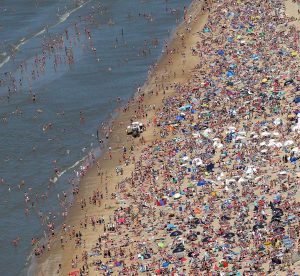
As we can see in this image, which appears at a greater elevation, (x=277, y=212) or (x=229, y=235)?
(x=277, y=212)

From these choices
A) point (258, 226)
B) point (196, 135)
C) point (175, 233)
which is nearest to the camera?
point (258, 226)

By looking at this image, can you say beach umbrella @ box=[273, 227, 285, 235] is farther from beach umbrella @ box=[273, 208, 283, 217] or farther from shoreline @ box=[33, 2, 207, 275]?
shoreline @ box=[33, 2, 207, 275]

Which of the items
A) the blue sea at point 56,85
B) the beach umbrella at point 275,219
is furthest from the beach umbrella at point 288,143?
the blue sea at point 56,85

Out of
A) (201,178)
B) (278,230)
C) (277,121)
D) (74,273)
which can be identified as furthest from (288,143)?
(74,273)

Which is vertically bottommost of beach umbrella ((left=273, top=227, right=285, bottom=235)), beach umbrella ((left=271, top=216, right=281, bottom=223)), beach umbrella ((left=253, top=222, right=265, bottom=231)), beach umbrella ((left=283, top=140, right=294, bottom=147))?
beach umbrella ((left=253, top=222, right=265, bottom=231))

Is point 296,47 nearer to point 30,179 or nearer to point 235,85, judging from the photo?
point 235,85

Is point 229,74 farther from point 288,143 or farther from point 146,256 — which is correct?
point 146,256

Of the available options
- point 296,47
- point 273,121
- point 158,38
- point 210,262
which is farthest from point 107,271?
point 158,38

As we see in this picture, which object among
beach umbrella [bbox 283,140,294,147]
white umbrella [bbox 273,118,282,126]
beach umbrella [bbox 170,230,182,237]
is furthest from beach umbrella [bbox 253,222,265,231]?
white umbrella [bbox 273,118,282,126]

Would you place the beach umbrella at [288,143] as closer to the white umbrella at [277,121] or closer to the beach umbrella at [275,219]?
the white umbrella at [277,121]
